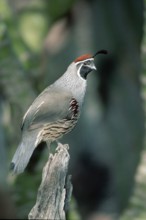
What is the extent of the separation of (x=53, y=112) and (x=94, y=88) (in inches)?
128

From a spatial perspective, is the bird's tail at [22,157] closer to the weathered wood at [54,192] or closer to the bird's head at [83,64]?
the weathered wood at [54,192]

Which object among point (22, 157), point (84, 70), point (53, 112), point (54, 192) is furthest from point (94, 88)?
point (54, 192)

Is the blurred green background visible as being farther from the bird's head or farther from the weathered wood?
the weathered wood

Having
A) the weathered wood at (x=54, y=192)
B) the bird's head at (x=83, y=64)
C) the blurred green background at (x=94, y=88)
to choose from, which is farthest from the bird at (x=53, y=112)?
the blurred green background at (x=94, y=88)

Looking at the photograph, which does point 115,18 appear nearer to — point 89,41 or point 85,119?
point 89,41

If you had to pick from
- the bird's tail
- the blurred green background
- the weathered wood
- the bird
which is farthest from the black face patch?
the blurred green background

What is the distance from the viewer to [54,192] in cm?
386

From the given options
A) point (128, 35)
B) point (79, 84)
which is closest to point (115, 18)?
point (128, 35)

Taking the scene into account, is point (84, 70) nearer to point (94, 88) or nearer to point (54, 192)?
point (54, 192)

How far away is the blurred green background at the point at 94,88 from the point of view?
7484mm

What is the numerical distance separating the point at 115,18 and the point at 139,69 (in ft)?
1.50

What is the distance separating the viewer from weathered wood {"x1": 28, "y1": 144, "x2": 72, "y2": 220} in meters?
3.77

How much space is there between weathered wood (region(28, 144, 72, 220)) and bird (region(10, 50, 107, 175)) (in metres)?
0.13

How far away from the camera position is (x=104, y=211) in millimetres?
7648
